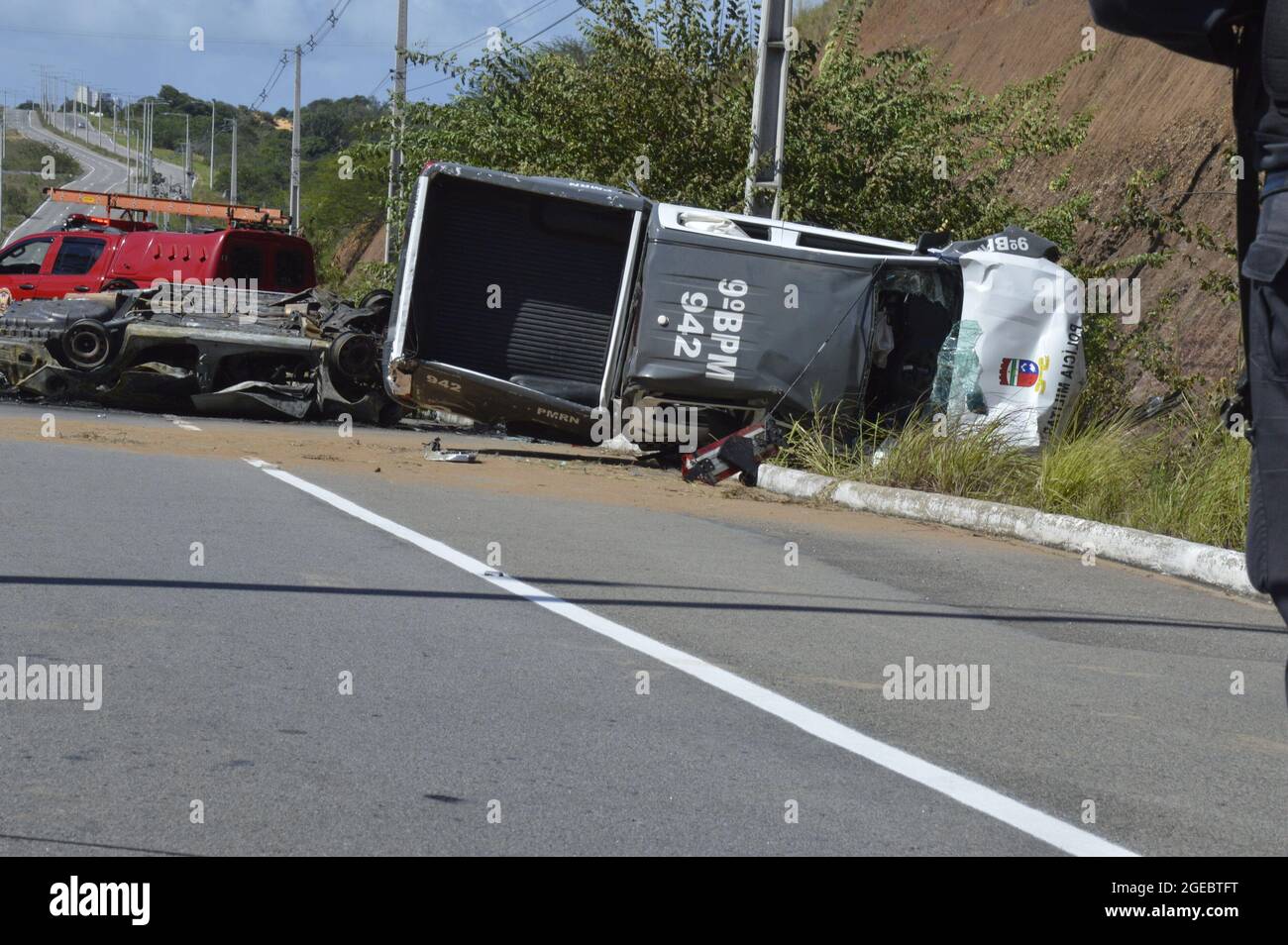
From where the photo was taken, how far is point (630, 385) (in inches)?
539

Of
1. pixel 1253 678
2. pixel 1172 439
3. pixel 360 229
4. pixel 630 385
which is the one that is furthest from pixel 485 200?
pixel 360 229

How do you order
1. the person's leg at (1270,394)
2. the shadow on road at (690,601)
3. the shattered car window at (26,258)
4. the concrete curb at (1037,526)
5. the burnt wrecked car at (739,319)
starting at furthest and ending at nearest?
the shattered car window at (26,258) < the burnt wrecked car at (739,319) < the concrete curb at (1037,526) < the shadow on road at (690,601) < the person's leg at (1270,394)

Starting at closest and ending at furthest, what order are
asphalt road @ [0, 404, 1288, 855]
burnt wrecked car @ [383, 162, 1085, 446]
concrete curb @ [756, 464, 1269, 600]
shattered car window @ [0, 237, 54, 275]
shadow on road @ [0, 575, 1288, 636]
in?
asphalt road @ [0, 404, 1288, 855]
shadow on road @ [0, 575, 1288, 636]
concrete curb @ [756, 464, 1269, 600]
burnt wrecked car @ [383, 162, 1085, 446]
shattered car window @ [0, 237, 54, 275]

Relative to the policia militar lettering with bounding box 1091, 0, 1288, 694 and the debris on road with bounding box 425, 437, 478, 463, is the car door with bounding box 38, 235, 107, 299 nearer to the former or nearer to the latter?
the debris on road with bounding box 425, 437, 478, 463

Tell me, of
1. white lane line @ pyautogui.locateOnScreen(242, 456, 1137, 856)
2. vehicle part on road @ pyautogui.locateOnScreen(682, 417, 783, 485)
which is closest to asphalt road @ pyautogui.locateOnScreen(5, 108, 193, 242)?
vehicle part on road @ pyautogui.locateOnScreen(682, 417, 783, 485)

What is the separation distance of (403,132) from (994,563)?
14925 mm

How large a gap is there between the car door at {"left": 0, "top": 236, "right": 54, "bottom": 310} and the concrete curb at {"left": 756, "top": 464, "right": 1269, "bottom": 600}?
13.3 meters

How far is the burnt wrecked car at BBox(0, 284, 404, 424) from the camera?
53.6 ft

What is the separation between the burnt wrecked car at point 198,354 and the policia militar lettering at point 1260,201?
48.5ft

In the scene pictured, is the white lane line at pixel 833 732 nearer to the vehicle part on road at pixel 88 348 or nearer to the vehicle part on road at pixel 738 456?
the vehicle part on road at pixel 738 456

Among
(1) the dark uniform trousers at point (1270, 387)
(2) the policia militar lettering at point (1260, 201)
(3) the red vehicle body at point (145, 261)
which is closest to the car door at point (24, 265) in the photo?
(3) the red vehicle body at point (145, 261)

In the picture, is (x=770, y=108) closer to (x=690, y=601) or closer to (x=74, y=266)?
(x=690, y=601)

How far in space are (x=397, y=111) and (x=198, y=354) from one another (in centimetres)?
795

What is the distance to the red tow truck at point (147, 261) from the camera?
20891mm
